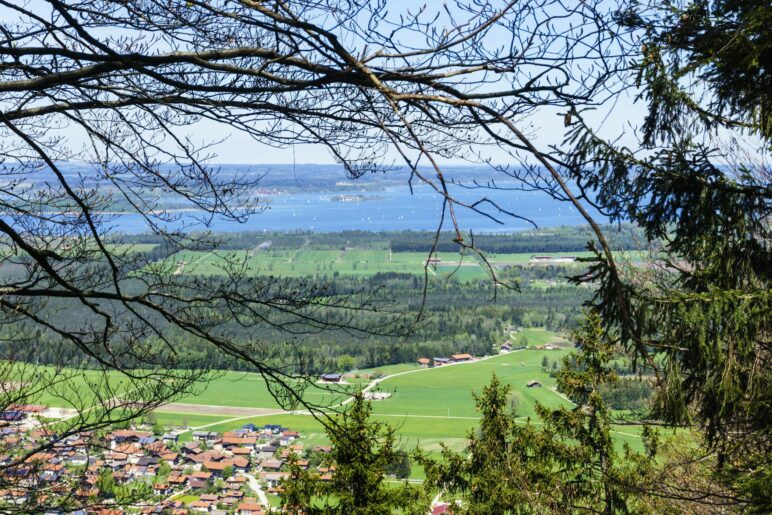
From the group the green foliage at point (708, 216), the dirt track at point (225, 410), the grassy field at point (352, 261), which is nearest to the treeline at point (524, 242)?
the grassy field at point (352, 261)

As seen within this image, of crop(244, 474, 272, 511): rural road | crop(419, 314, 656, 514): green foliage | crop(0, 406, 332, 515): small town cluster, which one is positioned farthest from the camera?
crop(244, 474, 272, 511): rural road

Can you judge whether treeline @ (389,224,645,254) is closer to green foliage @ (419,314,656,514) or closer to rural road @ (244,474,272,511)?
rural road @ (244,474,272,511)

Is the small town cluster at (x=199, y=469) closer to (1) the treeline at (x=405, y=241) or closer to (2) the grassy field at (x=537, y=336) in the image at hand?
(2) the grassy field at (x=537, y=336)

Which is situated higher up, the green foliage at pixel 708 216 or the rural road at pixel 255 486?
the green foliage at pixel 708 216

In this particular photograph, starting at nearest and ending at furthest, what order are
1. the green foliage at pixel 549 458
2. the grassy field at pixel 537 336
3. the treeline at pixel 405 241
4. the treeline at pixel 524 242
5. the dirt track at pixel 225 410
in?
the green foliage at pixel 549 458 < the dirt track at pixel 225 410 < the grassy field at pixel 537 336 < the treeline at pixel 405 241 < the treeline at pixel 524 242

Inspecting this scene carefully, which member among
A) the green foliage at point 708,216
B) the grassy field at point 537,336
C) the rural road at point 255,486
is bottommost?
the grassy field at point 537,336

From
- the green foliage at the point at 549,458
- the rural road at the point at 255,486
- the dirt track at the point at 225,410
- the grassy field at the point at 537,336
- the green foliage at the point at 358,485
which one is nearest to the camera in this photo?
the green foliage at the point at 358,485

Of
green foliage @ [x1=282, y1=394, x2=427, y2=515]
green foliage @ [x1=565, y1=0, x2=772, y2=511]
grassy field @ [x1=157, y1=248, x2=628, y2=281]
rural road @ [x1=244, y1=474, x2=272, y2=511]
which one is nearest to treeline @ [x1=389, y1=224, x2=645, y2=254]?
grassy field @ [x1=157, y1=248, x2=628, y2=281]

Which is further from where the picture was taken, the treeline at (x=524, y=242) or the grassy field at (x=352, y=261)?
the treeline at (x=524, y=242)

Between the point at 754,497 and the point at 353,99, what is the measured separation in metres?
2.67

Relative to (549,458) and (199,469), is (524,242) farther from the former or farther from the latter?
(549,458)

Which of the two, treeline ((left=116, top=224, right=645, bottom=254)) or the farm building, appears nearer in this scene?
the farm building

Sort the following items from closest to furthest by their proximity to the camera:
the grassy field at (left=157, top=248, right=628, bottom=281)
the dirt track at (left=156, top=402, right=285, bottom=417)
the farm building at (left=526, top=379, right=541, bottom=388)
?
the farm building at (left=526, top=379, right=541, bottom=388) < the dirt track at (left=156, top=402, right=285, bottom=417) < the grassy field at (left=157, top=248, right=628, bottom=281)

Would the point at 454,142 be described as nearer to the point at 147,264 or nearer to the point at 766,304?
the point at 147,264
